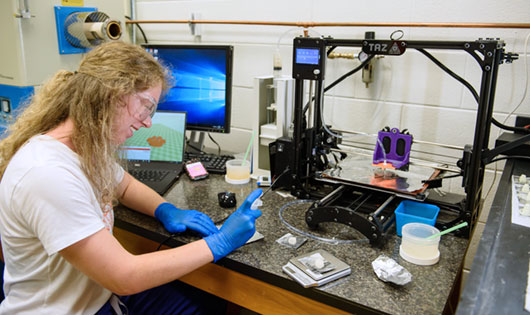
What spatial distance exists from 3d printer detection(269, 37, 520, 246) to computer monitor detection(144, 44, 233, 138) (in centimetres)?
38

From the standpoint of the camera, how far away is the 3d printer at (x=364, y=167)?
1144 millimetres

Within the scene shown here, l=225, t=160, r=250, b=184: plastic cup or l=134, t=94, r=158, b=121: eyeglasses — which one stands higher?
l=134, t=94, r=158, b=121: eyeglasses

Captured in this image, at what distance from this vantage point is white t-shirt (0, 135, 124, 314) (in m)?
0.90

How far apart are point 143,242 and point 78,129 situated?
0.51 meters

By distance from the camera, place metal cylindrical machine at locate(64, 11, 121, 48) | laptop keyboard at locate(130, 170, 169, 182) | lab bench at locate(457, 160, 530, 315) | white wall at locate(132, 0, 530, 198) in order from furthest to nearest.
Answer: metal cylindrical machine at locate(64, 11, 121, 48)
laptop keyboard at locate(130, 170, 169, 182)
white wall at locate(132, 0, 530, 198)
lab bench at locate(457, 160, 530, 315)

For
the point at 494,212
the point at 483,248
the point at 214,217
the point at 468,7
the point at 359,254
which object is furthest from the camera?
the point at 468,7

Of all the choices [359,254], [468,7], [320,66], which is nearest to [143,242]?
[359,254]

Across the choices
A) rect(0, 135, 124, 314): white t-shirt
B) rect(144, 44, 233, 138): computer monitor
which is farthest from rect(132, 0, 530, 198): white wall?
rect(0, 135, 124, 314): white t-shirt

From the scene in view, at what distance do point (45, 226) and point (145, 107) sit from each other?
0.37m

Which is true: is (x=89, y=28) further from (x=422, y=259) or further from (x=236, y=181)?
(x=422, y=259)

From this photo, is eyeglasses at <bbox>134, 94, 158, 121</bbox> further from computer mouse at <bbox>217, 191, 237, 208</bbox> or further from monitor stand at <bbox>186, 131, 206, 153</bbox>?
monitor stand at <bbox>186, 131, 206, 153</bbox>

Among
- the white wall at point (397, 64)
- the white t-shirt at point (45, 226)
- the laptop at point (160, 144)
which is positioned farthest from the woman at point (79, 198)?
the white wall at point (397, 64)

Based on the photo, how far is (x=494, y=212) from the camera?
997 mm

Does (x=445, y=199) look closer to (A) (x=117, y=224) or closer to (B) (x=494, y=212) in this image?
(B) (x=494, y=212)
